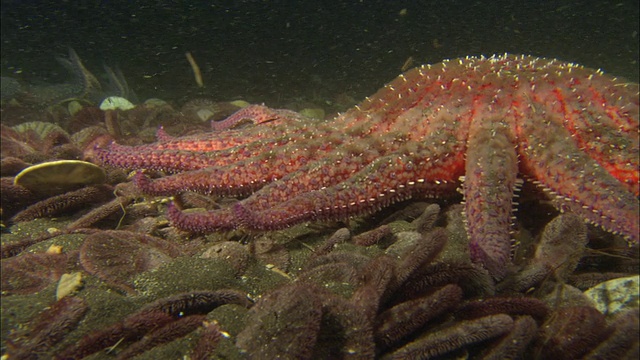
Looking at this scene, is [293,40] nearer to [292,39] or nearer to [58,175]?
[292,39]

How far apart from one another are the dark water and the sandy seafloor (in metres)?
0.05

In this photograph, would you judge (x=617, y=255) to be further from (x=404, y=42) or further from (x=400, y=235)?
(x=404, y=42)

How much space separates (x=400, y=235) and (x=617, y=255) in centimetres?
134

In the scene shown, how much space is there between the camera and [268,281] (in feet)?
6.63

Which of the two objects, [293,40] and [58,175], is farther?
[293,40]

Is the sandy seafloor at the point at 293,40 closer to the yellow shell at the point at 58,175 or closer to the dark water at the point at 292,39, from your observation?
the dark water at the point at 292,39

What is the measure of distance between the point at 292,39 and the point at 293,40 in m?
0.06

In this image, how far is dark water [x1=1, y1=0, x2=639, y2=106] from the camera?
14.3 metres

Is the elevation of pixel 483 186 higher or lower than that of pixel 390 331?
higher

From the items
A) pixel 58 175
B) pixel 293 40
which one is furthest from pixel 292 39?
pixel 58 175

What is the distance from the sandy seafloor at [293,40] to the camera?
14.1 metres

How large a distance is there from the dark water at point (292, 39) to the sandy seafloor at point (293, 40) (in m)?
0.05

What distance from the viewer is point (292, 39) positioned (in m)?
15.2

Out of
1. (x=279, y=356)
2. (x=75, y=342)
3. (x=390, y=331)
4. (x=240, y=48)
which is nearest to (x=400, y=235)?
(x=390, y=331)
